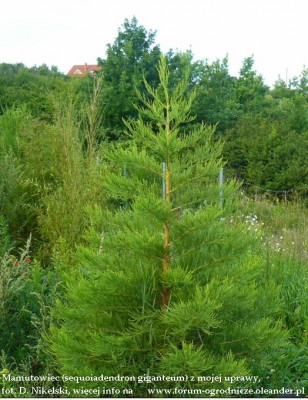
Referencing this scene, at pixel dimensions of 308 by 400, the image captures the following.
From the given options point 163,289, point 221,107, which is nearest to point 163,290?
point 163,289

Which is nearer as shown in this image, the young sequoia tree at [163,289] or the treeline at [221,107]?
the young sequoia tree at [163,289]

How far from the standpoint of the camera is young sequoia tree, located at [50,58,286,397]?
319 cm

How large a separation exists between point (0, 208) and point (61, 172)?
0.82 m

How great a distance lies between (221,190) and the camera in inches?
137

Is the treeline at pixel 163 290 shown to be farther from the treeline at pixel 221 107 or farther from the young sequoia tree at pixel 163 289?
the treeline at pixel 221 107

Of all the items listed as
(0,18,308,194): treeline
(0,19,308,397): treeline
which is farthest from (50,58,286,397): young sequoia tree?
(0,18,308,194): treeline

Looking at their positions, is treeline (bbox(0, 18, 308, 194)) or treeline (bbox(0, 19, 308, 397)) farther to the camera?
→ treeline (bbox(0, 18, 308, 194))

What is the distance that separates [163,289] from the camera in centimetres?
333

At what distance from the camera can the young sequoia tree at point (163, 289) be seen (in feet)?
10.5

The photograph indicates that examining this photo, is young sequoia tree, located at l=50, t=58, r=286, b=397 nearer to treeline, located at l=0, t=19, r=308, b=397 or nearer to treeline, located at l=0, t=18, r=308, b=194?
treeline, located at l=0, t=19, r=308, b=397

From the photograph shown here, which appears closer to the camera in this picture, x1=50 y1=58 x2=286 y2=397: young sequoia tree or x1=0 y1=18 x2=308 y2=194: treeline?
x1=50 y1=58 x2=286 y2=397: young sequoia tree

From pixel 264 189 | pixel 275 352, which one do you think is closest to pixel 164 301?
pixel 275 352

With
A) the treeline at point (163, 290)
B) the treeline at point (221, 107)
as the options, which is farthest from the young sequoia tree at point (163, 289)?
the treeline at point (221, 107)

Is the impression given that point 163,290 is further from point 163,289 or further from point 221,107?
point 221,107
